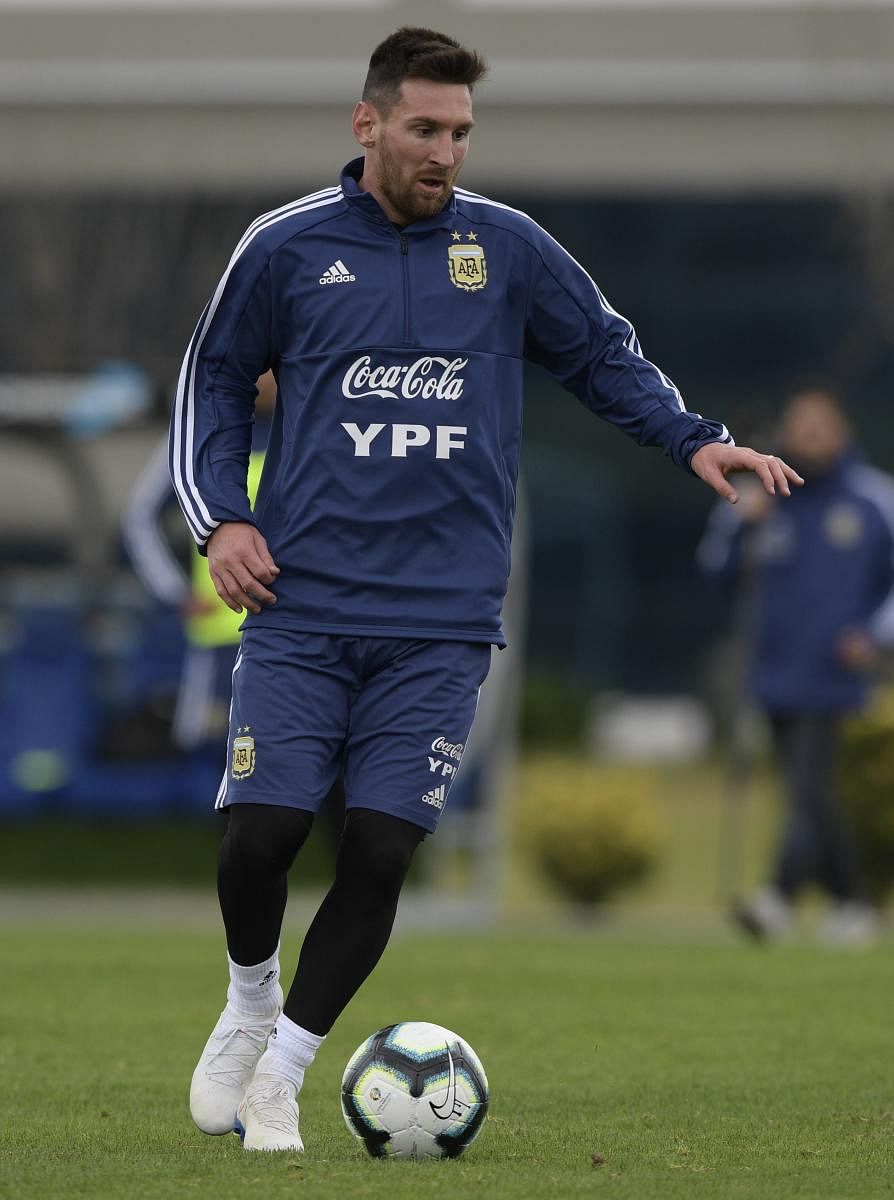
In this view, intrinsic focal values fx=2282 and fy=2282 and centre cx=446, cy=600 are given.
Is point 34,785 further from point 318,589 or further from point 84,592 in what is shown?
point 318,589

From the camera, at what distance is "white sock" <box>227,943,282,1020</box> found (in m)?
5.11

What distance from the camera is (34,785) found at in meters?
12.6

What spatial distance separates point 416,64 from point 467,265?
466 mm

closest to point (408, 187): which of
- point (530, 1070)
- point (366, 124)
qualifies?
point (366, 124)

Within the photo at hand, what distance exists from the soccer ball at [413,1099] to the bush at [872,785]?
8.72 metres

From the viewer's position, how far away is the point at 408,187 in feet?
16.7

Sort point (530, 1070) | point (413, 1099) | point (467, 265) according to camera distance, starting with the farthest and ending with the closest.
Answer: point (530, 1070) → point (467, 265) → point (413, 1099)

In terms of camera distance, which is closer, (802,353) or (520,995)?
(520,995)

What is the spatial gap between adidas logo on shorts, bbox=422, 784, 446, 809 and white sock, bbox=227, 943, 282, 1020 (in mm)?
479

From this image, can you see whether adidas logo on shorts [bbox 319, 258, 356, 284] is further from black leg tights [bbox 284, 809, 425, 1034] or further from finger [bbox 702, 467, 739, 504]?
black leg tights [bbox 284, 809, 425, 1034]

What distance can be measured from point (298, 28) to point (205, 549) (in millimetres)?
24430

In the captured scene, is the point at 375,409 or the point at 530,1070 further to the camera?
the point at 530,1070

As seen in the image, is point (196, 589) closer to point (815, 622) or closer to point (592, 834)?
point (815, 622)

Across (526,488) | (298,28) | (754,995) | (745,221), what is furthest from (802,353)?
(754,995)
